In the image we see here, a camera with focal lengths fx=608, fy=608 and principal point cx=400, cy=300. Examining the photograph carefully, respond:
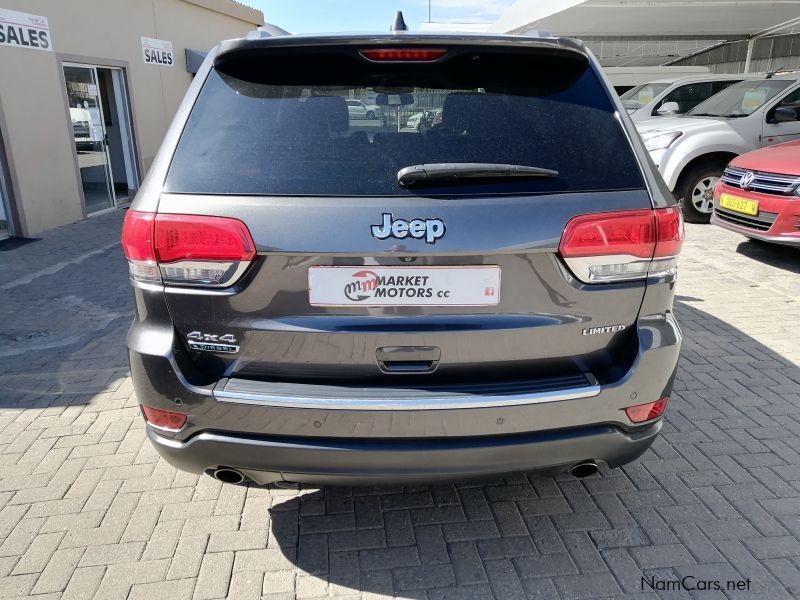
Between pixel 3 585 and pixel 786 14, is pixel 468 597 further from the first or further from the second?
pixel 786 14

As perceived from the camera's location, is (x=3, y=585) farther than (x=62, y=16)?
No

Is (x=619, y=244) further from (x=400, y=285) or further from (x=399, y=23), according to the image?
(x=399, y=23)

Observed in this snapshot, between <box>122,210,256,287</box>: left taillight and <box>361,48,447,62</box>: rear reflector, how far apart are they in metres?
0.73

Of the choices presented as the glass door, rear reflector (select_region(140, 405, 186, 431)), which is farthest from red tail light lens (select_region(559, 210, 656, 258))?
the glass door

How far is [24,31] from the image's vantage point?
805 cm

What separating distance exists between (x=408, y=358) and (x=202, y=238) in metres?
0.75

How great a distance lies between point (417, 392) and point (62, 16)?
952 centimetres

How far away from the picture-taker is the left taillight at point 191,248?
1892 mm

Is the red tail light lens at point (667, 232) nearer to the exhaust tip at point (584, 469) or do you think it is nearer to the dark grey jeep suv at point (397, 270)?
the dark grey jeep suv at point (397, 270)

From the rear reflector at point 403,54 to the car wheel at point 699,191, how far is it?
7.33m

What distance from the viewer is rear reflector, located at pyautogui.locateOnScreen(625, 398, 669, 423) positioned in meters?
2.08

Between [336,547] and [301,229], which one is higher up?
[301,229]

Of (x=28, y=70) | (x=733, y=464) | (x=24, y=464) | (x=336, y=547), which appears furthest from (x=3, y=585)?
(x=28, y=70)

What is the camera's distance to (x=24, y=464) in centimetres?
305
